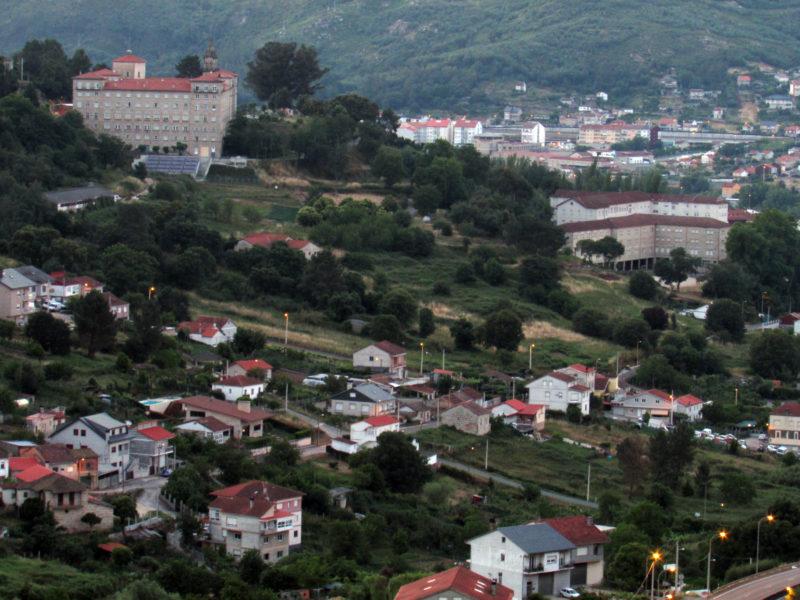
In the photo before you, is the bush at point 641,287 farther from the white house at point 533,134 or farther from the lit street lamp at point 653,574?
the white house at point 533,134

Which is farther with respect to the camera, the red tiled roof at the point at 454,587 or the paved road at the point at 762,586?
the paved road at the point at 762,586

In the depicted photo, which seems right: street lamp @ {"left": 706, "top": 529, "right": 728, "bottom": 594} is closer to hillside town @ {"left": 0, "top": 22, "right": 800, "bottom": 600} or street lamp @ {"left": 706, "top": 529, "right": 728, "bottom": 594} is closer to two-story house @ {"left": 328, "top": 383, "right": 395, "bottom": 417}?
hillside town @ {"left": 0, "top": 22, "right": 800, "bottom": 600}

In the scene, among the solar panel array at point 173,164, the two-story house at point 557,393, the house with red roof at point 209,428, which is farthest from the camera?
the solar panel array at point 173,164

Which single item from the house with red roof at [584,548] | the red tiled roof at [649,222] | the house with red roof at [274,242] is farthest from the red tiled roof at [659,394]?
the red tiled roof at [649,222]

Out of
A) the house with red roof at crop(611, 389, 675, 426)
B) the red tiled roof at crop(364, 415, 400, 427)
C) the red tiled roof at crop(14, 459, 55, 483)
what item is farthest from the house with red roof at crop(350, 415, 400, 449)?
the house with red roof at crop(611, 389, 675, 426)

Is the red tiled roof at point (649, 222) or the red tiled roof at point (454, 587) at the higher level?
the red tiled roof at point (649, 222)
